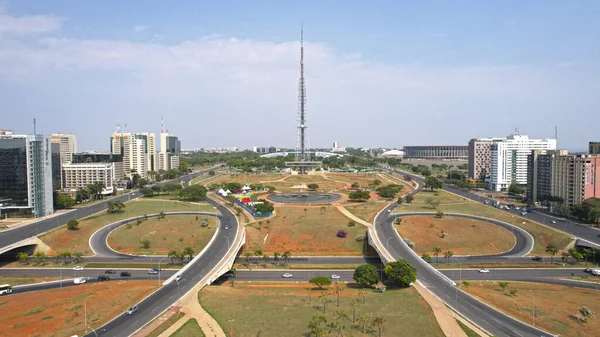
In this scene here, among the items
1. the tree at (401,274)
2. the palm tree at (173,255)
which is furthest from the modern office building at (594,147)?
the palm tree at (173,255)

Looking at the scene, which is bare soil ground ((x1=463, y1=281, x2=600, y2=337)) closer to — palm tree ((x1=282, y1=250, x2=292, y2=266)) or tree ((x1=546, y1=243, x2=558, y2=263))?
tree ((x1=546, y1=243, x2=558, y2=263))

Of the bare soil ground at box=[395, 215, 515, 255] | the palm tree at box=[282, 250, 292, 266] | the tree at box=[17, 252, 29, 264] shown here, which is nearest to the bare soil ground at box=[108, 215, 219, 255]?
the tree at box=[17, 252, 29, 264]

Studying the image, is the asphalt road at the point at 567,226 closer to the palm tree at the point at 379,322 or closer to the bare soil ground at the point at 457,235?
the bare soil ground at the point at 457,235

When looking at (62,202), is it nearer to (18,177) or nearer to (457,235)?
(18,177)

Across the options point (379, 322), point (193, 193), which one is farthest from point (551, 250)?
point (193, 193)

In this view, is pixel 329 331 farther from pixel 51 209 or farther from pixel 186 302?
pixel 51 209
